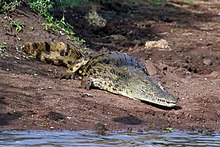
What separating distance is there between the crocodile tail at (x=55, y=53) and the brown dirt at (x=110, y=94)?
0.18 metres

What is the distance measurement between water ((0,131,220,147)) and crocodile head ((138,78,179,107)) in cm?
101

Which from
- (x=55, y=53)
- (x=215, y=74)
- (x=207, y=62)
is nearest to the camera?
(x=55, y=53)

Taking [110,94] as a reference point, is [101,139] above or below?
below

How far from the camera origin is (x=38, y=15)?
1182cm

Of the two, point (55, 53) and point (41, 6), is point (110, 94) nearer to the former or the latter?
point (55, 53)

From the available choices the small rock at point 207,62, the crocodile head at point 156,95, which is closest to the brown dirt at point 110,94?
the small rock at point 207,62

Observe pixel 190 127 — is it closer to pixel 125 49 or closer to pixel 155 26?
pixel 125 49

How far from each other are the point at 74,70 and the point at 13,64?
0.94 meters

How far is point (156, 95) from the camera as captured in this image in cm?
852

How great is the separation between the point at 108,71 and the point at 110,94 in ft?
1.46

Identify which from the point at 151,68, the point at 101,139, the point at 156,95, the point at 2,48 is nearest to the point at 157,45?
the point at 151,68

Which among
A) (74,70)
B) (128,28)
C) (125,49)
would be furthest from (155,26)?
(74,70)

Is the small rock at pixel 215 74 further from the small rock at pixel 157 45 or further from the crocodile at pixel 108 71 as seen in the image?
the crocodile at pixel 108 71

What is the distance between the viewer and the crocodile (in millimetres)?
8656
